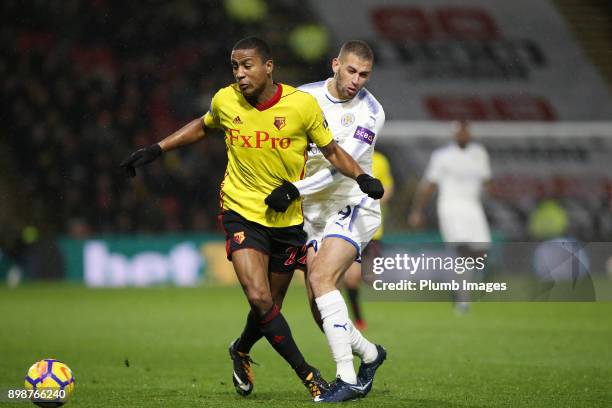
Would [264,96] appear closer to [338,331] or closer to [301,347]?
[338,331]

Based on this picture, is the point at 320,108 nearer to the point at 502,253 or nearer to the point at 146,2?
the point at 502,253

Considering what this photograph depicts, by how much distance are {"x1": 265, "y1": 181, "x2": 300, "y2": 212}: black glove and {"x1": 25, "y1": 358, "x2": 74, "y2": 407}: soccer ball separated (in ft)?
4.66

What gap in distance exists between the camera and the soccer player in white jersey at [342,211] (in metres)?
6.05

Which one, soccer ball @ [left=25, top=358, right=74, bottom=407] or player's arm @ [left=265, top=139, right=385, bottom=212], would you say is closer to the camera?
soccer ball @ [left=25, top=358, right=74, bottom=407]

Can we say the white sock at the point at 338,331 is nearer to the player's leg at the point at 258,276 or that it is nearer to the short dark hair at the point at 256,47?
the player's leg at the point at 258,276

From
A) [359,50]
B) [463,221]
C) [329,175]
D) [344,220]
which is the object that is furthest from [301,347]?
[463,221]

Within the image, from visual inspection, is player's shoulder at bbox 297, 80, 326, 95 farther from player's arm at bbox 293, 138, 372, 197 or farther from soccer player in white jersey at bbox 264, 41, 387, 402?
player's arm at bbox 293, 138, 372, 197

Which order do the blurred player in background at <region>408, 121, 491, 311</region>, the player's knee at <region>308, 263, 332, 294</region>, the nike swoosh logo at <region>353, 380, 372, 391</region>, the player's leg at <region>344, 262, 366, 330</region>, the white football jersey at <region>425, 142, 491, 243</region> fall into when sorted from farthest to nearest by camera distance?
the white football jersey at <region>425, 142, 491, 243</region> < the blurred player in background at <region>408, 121, 491, 311</region> < the player's leg at <region>344, 262, 366, 330</region> < the player's knee at <region>308, 263, 332, 294</region> < the nike swoosh logo at <region>353, 380, 372, 391</region>

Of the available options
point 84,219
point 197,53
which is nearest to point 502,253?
point 84,219

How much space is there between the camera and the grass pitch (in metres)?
6.22

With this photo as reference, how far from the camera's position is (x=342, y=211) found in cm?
648

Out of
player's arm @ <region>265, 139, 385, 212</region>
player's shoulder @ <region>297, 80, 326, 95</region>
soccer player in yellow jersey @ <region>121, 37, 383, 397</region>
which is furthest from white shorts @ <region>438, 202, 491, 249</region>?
soccer player in yellow jersey @ <region>121, 37, 383, 397</region>

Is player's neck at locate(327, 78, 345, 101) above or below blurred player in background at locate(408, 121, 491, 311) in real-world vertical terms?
above

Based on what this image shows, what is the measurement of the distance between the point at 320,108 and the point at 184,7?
53.2 feet
